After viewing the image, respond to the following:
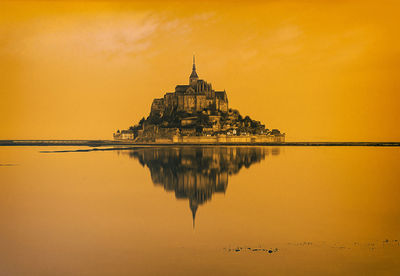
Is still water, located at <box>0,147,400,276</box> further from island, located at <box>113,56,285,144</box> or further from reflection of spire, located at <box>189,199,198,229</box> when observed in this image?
island, located at <box>113,56,285,144</box>

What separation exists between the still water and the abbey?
37871mm

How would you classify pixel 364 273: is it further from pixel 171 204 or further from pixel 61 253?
pixel 171 204

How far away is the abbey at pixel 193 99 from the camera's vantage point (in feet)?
177

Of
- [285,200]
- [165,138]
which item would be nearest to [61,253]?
[285,200]

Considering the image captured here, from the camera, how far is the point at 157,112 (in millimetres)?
56281

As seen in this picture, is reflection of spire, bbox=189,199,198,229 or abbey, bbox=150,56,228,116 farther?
abbey, bbox=150,56,228,116

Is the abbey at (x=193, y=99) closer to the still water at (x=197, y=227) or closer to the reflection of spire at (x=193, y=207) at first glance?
the still water at (x=197, y=227)

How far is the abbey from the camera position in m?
53.9

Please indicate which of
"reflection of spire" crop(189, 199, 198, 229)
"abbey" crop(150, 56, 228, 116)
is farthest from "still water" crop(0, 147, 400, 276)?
"abbey" crop(150, 56, 228, 116)

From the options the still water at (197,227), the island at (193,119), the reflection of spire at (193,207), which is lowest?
the still water at (197,227)

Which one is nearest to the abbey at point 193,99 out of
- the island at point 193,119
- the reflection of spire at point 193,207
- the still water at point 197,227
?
the island at point 193,119

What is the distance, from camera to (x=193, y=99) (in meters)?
53.8

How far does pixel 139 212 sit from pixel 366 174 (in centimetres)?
1370

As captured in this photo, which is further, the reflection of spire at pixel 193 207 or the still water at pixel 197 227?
the reflection of spire at pixel 193 207
